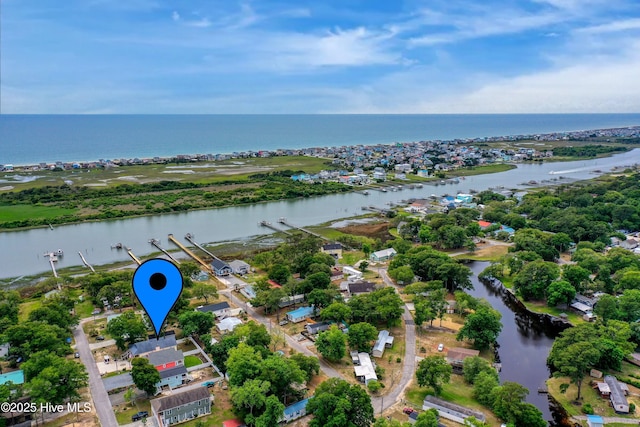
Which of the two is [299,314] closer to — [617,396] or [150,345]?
[150,345]

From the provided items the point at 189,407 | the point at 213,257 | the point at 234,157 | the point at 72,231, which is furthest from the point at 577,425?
the point at 234,157

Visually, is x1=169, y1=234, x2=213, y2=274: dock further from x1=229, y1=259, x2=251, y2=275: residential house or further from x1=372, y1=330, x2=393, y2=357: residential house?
x1=372, y1=330, x2=393, y2=357: residential house

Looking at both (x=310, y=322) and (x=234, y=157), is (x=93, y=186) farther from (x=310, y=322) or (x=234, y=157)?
(x=310, y=322)

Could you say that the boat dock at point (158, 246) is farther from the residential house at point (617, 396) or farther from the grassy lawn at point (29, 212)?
the residential house at point (617, 396)

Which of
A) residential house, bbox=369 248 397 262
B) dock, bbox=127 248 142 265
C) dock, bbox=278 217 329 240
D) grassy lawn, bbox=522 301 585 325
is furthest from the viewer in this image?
dock, bbox=278 217 329 240

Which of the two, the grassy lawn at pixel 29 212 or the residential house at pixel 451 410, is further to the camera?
the grassy lawn at pixel 29 212

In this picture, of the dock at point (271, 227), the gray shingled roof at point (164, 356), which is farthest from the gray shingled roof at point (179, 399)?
the dock at point (271, 227)

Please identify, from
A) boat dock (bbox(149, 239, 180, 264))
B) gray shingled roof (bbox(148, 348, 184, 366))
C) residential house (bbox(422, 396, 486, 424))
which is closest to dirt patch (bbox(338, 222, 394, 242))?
boat dock (bbox(149, 239, 180, 264))
